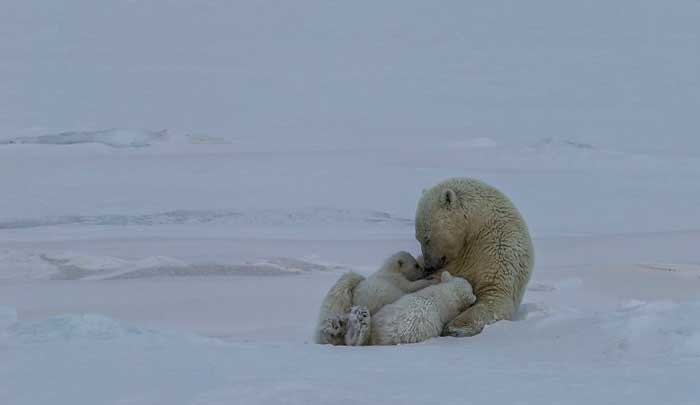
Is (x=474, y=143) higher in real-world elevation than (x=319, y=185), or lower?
higher

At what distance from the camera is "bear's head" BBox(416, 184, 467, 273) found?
4820mm

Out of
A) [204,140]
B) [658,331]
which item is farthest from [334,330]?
[204,140]

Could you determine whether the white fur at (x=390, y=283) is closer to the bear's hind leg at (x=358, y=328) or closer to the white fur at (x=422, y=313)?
the white fur at (x=422, y=313)

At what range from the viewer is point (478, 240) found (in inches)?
190

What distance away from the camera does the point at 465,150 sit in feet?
42.1

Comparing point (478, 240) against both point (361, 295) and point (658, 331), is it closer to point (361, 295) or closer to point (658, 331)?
point (361, 295)

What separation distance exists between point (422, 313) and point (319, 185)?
20.6 ft

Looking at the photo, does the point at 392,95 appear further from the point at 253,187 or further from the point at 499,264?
the point at 499,264

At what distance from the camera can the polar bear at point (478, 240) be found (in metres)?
4.73

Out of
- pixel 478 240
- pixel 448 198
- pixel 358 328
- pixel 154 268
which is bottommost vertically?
pixel 154 268

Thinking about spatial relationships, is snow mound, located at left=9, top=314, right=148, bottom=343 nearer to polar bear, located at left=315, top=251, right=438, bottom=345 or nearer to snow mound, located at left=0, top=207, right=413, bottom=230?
polar bear, located at left=315, top=251, right=438, bottom=345

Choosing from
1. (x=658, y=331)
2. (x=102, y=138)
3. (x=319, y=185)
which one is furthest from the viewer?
(x=102, y=138)

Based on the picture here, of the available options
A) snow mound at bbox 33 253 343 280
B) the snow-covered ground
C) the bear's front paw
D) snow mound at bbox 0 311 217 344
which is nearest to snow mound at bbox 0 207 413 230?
the snow-covered ground

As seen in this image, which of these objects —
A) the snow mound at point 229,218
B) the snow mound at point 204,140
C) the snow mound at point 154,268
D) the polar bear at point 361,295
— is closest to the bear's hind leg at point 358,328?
the polar bear at point 361,295
